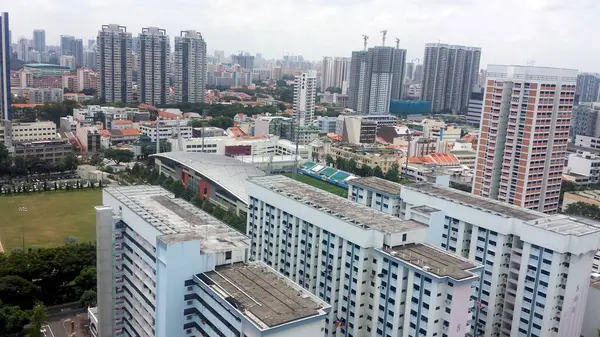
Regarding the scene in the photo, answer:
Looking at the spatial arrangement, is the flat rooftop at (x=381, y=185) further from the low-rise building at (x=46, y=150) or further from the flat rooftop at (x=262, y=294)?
the low-rise building at (x=46, y=150)

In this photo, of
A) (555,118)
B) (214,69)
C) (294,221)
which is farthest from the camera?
(214,69)

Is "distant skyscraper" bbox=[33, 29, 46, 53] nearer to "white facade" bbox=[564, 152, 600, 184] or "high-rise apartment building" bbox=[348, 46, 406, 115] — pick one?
"high-rise apartment building" bbox=[348, 46, 406, 115]

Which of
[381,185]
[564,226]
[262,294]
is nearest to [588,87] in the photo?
[381,185]

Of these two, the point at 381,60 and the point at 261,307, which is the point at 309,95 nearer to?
the point at 381,60

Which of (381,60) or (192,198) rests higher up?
(381,60)

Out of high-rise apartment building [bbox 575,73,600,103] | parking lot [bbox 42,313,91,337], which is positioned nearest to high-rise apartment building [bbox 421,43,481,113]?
high-rise apartment building [bbox 575,73,600,103]

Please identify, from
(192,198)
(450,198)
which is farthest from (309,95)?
(450,198)

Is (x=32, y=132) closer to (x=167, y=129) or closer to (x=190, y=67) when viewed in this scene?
(x=167, y=129)
